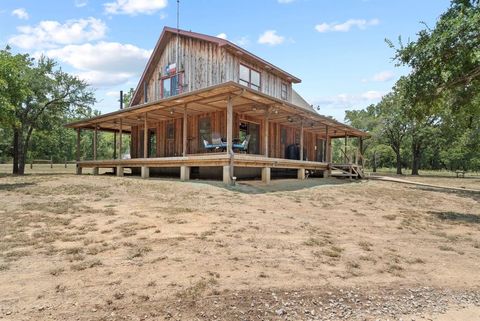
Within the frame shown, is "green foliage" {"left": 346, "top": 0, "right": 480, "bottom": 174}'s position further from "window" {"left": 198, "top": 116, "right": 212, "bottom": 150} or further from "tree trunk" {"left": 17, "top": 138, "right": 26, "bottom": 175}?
"tree trunk" {"left": 17, "top": 138, "right": 26, "bottom": 175}

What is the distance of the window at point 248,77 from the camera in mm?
16719

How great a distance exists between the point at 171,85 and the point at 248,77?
14.6 feet

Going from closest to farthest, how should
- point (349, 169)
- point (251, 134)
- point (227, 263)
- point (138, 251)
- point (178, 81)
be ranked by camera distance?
point (227, 263) → point (138, 251) → point (178, 81) → point (251, 134) → point (349, 169)

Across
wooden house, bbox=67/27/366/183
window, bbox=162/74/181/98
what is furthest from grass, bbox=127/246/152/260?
window, bbox=162/74/181/98

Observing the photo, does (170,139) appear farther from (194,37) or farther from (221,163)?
(221,163)

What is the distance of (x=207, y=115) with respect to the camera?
649 inches

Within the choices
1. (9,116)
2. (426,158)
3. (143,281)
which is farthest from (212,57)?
(426,158)

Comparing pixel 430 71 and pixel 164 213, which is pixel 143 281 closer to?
pixel 164 213

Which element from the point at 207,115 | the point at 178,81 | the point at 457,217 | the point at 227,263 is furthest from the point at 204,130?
the point at 227,263

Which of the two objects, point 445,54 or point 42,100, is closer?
point 445,54

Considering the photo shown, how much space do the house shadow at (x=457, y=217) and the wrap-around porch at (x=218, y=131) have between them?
6.18m

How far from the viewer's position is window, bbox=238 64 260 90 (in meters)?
16.7

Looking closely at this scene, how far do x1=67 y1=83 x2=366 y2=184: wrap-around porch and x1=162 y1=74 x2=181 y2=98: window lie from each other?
141 centimetres

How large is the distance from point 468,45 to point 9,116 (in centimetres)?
1638
